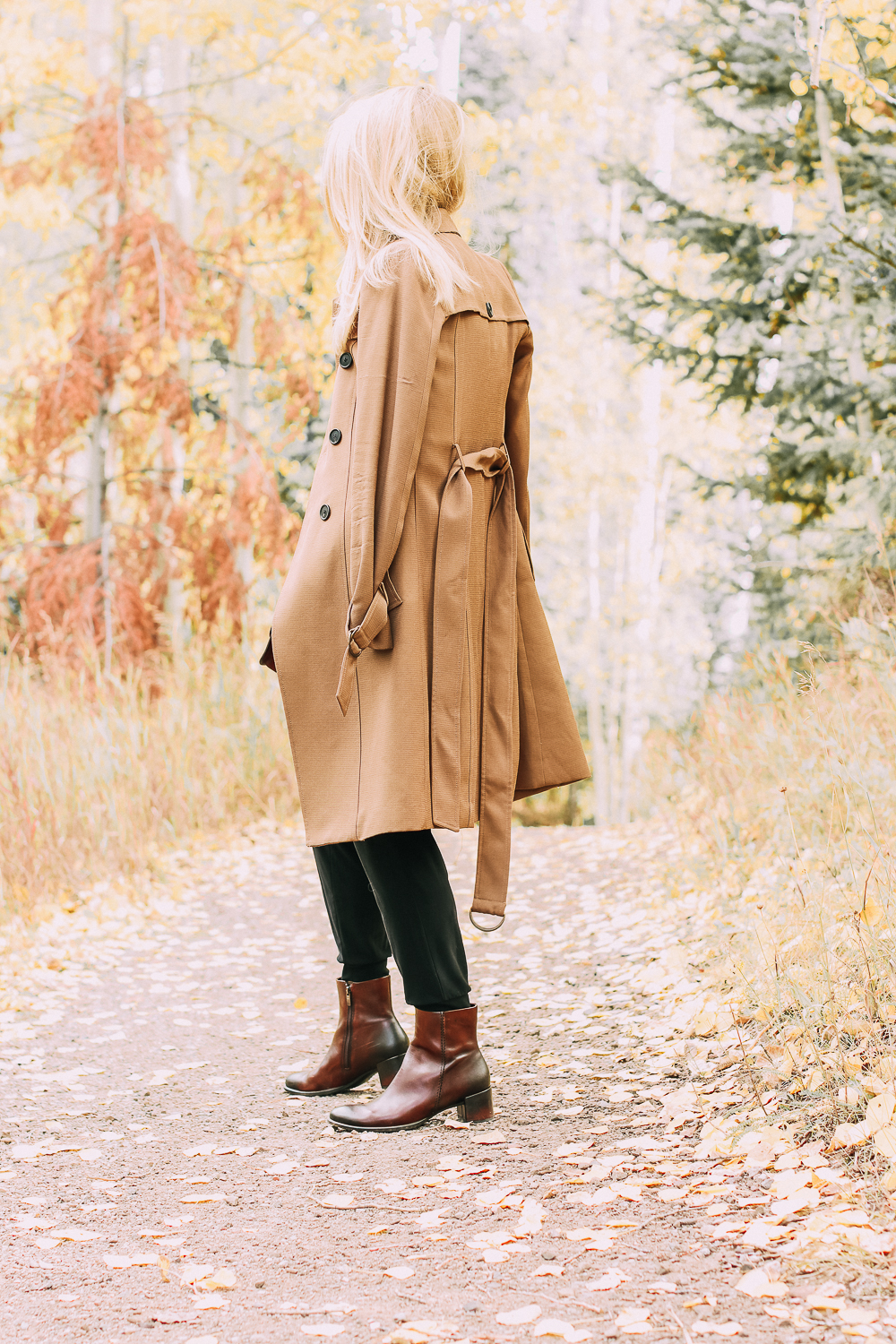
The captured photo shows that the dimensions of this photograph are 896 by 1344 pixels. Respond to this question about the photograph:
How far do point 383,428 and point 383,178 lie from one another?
473 mm

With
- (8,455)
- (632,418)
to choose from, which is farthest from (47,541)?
(632,418)

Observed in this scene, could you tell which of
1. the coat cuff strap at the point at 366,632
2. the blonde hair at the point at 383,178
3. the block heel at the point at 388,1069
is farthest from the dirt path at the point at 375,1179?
the blonde hair at the point at 383,178

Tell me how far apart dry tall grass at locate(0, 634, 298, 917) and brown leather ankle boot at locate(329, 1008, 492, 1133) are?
248 centimetres

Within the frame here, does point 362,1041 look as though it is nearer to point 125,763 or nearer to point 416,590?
point 416,590

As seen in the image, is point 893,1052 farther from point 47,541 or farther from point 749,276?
point 47,541

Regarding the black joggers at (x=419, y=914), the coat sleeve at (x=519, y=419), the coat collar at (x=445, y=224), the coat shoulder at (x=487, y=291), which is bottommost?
the black joggers at (x=419, y=914)

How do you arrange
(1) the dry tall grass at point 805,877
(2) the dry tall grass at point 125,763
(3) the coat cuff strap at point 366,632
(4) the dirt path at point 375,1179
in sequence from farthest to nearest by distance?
(2) the dry tall grass at point 125,763, (1) the dry tall grass at point 805,877, (3) the coat cuff strap at point 366,632, (4) the dirt path at point 375,1179

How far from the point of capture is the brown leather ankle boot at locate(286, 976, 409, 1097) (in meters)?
2.43

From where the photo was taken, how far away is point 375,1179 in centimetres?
204

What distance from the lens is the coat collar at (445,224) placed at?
2.28 metres

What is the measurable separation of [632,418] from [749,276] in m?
9.77

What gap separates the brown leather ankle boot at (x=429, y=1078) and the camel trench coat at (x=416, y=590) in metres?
0.24

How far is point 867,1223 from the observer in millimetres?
1634

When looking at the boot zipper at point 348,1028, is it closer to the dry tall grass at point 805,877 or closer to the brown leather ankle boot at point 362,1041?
the brown leather ankle boot at point 362,1041
